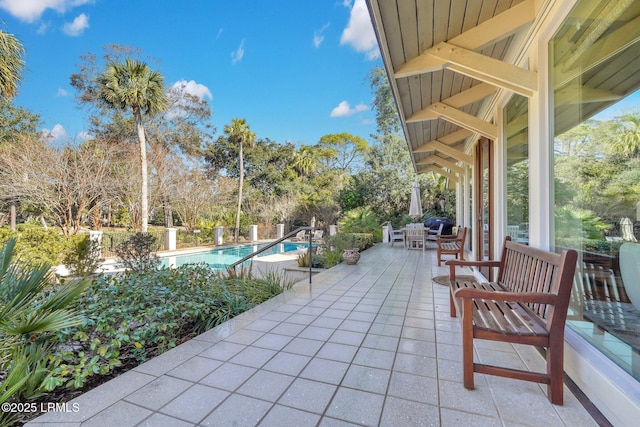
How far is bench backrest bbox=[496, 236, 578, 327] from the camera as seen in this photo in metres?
1.63

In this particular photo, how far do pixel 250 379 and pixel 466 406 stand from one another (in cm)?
128

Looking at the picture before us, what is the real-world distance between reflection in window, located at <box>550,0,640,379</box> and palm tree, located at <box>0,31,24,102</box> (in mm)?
11506

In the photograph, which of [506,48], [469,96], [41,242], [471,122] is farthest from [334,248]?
[41,242]

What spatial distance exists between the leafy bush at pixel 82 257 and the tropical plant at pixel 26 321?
4.28 meters

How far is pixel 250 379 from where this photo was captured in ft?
6.25

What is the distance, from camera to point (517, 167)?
11.0ft

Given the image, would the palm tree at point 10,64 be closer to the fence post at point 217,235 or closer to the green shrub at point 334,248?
the fence post at point 217,235

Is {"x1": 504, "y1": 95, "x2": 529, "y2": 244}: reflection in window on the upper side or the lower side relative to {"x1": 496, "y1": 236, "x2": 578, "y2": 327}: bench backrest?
upper

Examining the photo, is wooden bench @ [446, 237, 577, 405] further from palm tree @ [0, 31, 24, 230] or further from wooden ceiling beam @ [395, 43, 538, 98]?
palm tree @ [0, 31, 24, 230]

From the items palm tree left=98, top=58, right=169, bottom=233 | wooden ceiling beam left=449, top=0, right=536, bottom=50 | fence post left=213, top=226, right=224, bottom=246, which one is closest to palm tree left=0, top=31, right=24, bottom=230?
palm tree left=98, top=58, right=169, bottom=233

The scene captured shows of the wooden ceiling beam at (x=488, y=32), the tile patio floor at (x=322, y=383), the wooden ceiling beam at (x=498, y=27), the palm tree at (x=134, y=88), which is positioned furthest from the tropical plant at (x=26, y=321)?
the palm tree at (x=134, y=88)

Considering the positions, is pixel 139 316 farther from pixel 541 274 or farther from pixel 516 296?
pixel 541 274

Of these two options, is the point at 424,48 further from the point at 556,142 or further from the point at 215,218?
the point at 215,218

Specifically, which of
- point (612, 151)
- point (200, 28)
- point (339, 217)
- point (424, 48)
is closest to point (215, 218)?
point (339, 217)
